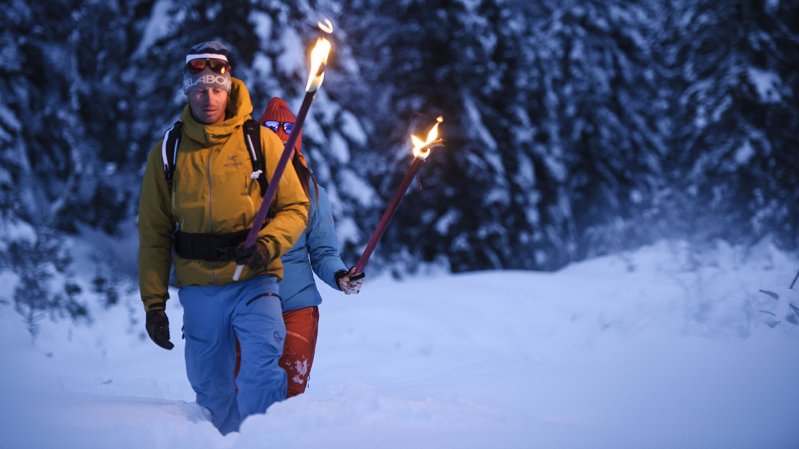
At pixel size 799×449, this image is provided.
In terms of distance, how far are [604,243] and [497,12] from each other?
302 inches

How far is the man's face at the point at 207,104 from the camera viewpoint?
359cm

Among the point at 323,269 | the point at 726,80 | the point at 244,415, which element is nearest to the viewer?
the point at 244,415

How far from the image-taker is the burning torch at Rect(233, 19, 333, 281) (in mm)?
3121

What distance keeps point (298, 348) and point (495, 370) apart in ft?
8.32

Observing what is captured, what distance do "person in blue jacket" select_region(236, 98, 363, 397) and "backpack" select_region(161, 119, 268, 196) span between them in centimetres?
44

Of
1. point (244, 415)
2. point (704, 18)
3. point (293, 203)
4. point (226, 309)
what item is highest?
point (704, 18)

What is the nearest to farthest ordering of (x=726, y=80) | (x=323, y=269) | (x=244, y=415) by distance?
(x=244, y=415) → (x=323, y=269) → (x=726, y=80)

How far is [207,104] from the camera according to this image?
3.59 meters

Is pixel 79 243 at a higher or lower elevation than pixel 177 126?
lower

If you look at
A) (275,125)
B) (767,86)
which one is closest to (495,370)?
(275,125)

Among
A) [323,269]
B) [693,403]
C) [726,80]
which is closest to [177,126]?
[323,269]

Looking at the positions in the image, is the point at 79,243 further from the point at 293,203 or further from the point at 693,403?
the point at 693,403

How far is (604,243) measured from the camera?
20047 mm

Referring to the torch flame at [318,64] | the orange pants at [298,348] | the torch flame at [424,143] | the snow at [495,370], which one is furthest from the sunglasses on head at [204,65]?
the snow at [495,370]
